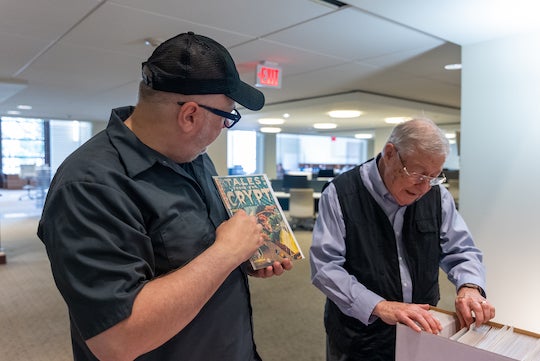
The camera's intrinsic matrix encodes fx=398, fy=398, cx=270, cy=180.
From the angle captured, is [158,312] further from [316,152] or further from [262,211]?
[316,152]

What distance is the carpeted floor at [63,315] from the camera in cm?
311

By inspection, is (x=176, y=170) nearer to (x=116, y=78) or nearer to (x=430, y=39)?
(x=430, y=39)

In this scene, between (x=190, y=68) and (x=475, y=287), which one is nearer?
(x=190, y=68)

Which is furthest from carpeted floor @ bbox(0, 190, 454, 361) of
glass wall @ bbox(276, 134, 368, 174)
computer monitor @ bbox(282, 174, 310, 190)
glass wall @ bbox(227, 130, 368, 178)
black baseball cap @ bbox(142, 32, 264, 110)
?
glass wall @ bbox(276, 134, 368, 174)

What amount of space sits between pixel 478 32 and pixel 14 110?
362 inches

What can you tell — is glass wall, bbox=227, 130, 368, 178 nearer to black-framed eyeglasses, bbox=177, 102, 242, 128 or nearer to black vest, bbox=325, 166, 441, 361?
black vest, bbox=325, 166, 441, 361

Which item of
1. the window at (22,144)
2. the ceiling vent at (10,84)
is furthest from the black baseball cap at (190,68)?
the window at (22,144)

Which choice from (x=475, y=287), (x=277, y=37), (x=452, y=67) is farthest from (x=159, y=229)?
(x=452, y=67)

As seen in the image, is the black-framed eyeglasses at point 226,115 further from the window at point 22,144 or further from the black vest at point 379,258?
the window at point 22,144

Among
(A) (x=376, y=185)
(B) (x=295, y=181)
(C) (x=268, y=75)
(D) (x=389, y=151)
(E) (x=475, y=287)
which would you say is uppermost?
(C) (x=268, y=75)

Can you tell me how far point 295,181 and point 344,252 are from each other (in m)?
7.44

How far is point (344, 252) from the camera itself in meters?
1.45

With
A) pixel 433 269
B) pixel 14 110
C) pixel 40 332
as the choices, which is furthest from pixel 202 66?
pixel 14 110

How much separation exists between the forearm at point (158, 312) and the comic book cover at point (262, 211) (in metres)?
0.27
